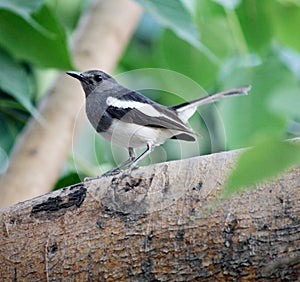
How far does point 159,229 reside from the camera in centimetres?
119

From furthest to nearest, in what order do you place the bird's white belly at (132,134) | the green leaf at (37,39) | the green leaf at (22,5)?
the green leaf at (37,39) → the green leaf at (22,5) → the bird's white belly at (132,134)

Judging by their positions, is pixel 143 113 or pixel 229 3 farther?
pixel 229 3

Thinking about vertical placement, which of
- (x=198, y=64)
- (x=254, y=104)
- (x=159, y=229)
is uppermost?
(x=198, y=64)

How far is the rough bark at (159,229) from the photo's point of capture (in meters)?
1.09

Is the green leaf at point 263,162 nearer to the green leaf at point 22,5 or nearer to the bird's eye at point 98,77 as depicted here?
the green leaf at point 22,5

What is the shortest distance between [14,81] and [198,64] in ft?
2.25

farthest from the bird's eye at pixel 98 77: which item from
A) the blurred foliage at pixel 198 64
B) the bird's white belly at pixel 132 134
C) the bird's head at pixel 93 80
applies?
the bird's white belly at pixel 132 134

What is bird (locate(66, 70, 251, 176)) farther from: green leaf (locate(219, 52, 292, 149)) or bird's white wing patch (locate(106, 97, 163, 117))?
green leaf (locate(219, 52, 292, 149))

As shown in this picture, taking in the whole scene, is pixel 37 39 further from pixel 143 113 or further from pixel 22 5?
pixel 143 113

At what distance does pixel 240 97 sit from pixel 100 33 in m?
0.59

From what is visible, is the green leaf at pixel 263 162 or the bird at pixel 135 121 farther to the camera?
the bird at pixel 135 121

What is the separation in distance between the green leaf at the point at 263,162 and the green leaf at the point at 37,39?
1.38 m

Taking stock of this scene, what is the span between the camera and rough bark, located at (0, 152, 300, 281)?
1.09m

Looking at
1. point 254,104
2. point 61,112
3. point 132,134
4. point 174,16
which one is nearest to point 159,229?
point 132,134
